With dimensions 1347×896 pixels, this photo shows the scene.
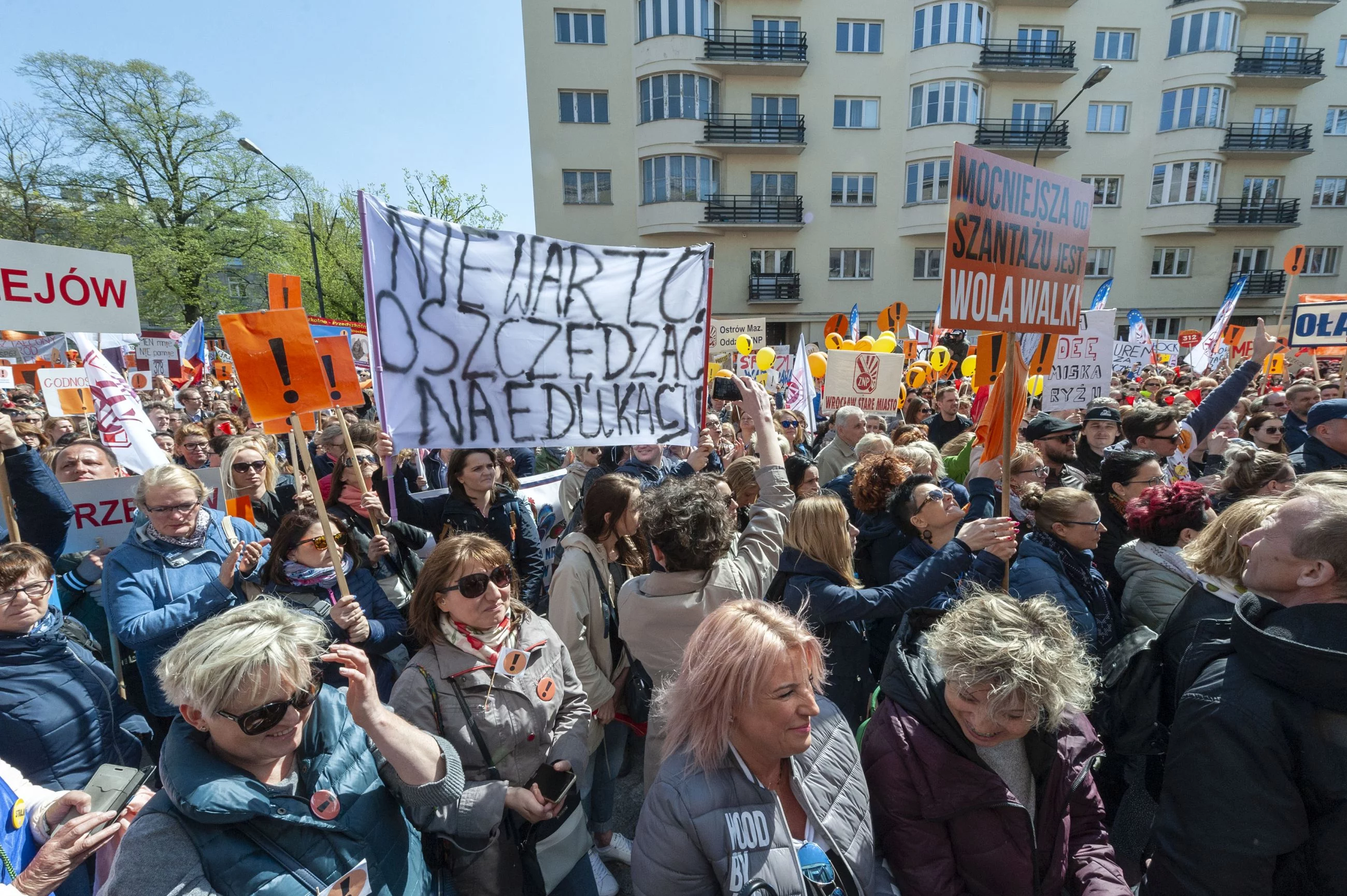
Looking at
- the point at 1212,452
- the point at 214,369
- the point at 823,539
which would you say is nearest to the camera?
the point at 823,539

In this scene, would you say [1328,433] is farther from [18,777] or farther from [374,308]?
[18,777]

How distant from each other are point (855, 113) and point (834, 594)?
30447 millimetres

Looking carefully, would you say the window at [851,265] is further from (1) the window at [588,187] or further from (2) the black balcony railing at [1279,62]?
(2) the black balcony railing at [1279,62]

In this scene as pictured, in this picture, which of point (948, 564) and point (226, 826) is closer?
point (226, 826)

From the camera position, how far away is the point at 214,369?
72.5ft

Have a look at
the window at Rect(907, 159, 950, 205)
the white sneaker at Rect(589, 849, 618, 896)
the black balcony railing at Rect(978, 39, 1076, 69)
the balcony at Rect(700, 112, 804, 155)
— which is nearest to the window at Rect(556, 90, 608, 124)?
the balcony at Rect(700, 112, 804, 155)

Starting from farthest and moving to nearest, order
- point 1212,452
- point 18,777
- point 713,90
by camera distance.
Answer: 1. point 713,90
2. point 1212,452
3. point 18,777

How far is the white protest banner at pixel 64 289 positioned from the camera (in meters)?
3.48

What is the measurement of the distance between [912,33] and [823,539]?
3203cm

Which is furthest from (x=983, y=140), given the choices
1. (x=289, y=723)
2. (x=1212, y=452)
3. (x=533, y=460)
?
(x=289, y=723)

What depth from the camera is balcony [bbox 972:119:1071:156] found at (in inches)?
1087

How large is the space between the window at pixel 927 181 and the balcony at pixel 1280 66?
13.3 metres

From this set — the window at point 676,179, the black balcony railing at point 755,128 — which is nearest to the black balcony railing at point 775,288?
the window at point 676,179

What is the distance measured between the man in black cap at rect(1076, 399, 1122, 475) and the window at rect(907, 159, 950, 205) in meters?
25.2
